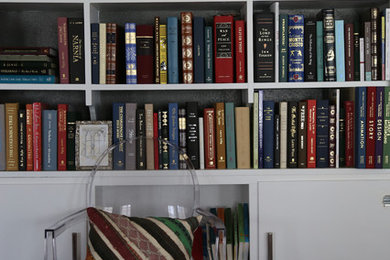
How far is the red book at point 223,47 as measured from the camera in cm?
196

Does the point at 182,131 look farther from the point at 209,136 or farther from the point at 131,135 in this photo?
the point at 131,135

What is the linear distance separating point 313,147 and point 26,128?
1.22 metres

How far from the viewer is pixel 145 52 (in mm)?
1979

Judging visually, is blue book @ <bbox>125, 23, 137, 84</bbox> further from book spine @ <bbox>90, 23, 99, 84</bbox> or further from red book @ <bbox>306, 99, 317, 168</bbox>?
red book @ <bbox>306, 99, 317, 168</bbox>

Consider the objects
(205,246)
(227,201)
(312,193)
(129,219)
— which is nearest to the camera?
(129,219)

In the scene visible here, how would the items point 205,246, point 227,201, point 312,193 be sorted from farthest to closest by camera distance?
point 227,201
point 205,246
point 312,193

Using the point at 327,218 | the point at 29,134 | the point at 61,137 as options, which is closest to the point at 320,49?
the point at 327,218

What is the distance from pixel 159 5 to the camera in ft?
6.70

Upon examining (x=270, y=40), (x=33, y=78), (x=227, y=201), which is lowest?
(x=227, y=201)

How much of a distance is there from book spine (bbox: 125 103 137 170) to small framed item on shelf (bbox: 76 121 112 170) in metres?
0.08

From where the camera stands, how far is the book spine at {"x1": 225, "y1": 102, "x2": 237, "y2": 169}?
1991 millimetres

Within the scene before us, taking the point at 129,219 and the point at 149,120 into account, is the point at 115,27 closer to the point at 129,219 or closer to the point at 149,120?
the point at 149,120

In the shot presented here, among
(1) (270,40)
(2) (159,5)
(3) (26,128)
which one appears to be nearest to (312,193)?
(1) (270,40)

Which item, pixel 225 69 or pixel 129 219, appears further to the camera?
pixel 225 69
